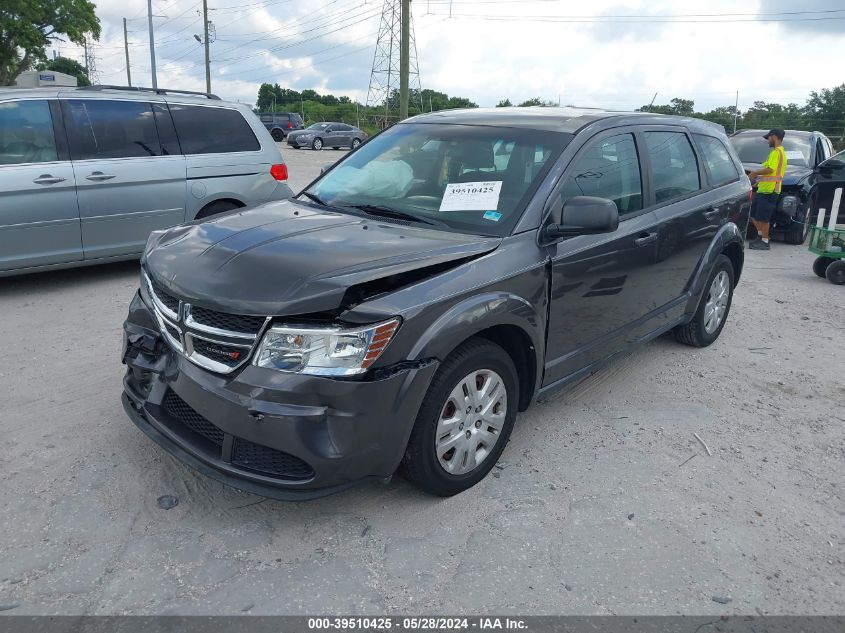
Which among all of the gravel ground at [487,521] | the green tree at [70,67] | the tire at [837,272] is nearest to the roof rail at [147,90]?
the gravel ground at [487,521]

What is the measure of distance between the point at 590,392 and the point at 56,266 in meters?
4.92

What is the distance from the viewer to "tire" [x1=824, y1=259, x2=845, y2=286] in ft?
25.6

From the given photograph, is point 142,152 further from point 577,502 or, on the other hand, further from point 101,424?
point 577,502

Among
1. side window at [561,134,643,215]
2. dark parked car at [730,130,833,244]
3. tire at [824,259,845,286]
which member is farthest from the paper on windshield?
dark parked car at [730,130,833,244]

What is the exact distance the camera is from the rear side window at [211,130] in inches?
278

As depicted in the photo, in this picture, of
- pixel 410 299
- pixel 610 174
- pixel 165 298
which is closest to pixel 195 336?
pixel 165 298

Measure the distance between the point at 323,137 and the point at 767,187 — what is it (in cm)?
2892

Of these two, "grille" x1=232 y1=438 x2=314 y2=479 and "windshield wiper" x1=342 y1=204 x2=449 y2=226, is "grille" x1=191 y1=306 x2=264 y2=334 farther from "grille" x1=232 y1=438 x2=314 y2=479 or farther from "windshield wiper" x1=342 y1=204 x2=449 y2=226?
"windshield wiper" x1=342 y1=204 x2=449 y2=226

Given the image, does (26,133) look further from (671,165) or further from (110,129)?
(671,165)

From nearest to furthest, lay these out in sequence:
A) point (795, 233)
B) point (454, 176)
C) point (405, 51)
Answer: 1. point (454, 176)
2. point (795, 233)
3. point (405, 51)

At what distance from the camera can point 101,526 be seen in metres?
2.94

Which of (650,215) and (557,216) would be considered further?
(650,215)

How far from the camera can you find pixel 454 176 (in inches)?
148

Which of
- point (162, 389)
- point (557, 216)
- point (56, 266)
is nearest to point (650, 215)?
point (557, 216)
